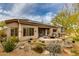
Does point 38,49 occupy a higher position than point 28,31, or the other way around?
point 28,31

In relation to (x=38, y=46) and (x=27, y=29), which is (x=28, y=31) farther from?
(x=38, y=46)

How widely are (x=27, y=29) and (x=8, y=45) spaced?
11.5 inches

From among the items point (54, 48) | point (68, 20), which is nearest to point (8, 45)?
point (54, 48)

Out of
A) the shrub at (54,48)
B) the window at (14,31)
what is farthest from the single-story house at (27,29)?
the shrub at (54,48)

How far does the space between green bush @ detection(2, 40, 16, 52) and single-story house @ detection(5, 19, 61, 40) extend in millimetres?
85

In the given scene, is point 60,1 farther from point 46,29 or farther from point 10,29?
point 10,29

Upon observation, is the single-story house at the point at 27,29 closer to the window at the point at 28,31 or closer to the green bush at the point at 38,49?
the window at the point at 28,31

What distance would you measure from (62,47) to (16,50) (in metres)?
0.54

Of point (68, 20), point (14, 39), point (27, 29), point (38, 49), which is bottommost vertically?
point (38, 49)

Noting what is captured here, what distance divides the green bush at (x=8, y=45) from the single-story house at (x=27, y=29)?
9 cm

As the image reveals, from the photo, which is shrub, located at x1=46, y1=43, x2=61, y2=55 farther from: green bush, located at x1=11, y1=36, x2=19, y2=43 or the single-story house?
green bush, located at x1=11, y1=36, x2=19, y2=43

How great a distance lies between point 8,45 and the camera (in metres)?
1.95

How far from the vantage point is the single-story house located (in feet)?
6.42

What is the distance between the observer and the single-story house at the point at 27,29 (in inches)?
77.1
